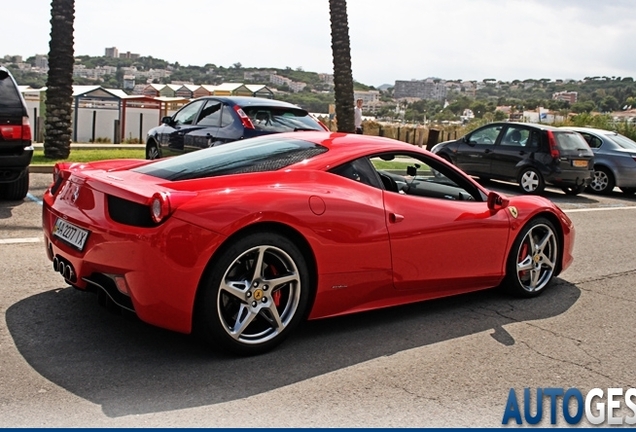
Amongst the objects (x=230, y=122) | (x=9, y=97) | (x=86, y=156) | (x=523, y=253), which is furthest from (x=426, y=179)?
(x=86, y=156)

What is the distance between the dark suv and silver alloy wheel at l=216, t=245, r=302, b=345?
5.44 metres

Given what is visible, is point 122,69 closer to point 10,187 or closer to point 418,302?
point 10,187

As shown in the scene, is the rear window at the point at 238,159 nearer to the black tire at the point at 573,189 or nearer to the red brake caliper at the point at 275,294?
→ the red brake caliper at the point at 275,294

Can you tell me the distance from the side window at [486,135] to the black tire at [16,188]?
34.1 ft

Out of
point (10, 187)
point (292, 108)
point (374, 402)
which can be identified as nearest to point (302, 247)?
point (374, 402)

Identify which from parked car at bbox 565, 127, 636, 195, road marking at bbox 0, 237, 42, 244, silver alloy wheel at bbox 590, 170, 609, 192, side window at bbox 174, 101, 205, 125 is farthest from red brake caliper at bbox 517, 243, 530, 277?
silver alloy wheel at bbox 590, 170, 609, 192

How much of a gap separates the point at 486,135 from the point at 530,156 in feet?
4.43

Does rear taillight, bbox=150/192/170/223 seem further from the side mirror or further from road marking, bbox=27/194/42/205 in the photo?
road marking, bbox=27/194/42/205

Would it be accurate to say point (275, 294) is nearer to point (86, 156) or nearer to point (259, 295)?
point (259, 295)

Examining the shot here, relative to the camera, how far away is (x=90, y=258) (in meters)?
4.57

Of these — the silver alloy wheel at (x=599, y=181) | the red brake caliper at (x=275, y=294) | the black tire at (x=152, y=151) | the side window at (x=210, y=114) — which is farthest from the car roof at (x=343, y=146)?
the silver alloy wheel at (x=599, y=181)

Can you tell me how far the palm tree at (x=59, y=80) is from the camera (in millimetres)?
14664

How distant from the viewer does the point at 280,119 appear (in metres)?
12.0

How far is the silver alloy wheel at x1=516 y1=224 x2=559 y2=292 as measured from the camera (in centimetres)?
646
